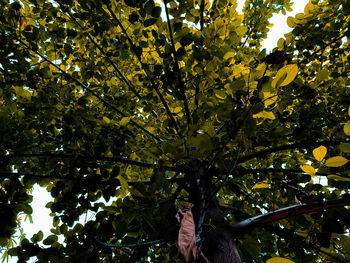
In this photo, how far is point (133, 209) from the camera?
105cm

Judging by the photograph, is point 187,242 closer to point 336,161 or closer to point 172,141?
point 336,161

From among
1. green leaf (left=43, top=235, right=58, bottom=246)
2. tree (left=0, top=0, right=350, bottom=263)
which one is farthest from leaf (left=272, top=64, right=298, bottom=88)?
green leaf (left=43, top=235, right=58, bottom=246)

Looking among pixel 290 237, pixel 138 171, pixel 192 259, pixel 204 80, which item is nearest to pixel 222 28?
pixel 204 80

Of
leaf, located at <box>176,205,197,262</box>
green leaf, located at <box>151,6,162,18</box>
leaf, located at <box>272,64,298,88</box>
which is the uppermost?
green leaf, located at <box>151,6,162,18</box>

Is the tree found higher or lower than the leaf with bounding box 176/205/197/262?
higher

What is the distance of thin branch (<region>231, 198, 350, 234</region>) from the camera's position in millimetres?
1061

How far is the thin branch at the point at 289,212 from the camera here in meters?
1.06

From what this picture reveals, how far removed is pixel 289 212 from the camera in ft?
3.89

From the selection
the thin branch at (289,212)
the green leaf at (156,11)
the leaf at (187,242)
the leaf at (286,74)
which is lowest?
the leaf at (187,242)

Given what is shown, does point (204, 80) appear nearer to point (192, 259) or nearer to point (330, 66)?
point (192, 259)

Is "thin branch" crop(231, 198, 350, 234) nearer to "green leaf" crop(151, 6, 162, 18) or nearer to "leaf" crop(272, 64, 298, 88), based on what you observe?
"leaf" crop(272, 64, 298, 88)

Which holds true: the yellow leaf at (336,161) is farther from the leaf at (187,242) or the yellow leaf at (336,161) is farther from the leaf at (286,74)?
the leaf at (187,242)

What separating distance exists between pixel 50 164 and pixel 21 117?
19.2 inches

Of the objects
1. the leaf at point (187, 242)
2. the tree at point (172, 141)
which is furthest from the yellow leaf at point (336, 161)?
the leaf at point (187, 242)
